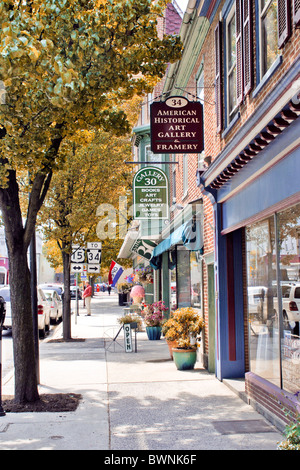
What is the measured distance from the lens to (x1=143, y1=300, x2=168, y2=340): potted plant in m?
15.8

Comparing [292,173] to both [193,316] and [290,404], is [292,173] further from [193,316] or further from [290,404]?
[193,316]

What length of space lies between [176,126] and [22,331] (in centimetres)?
453

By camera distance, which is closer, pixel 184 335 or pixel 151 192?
pixel 184 335

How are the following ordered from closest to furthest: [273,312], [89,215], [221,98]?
[273,312]
[221,98]
[89,215]

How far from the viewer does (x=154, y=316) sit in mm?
15953

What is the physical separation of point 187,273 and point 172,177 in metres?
4.32

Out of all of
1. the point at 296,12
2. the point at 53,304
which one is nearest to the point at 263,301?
the point at 296,12

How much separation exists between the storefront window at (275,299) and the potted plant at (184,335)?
220cm

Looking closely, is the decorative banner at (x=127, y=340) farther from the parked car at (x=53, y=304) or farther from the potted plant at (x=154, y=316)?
the parked car at (x=53, y=304)

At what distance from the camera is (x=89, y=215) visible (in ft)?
54.2

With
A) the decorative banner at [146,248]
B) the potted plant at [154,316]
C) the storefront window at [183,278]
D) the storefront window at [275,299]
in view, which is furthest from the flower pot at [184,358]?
the decorative banner at [146,248]

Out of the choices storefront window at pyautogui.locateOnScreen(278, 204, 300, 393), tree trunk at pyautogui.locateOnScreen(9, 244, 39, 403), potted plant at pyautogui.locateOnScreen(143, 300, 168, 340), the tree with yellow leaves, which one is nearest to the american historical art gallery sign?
the tree with yellow leaves

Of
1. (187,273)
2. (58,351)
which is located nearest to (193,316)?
(187,273)

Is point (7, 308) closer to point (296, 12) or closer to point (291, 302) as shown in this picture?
point (291, 302)
